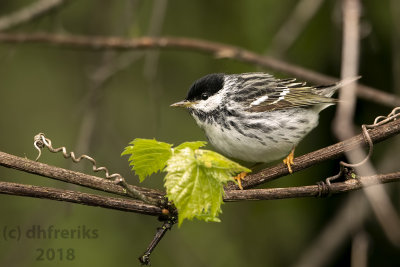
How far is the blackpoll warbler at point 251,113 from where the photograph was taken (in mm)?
3955

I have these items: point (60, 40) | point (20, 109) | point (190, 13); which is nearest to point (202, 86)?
point (60, 40)

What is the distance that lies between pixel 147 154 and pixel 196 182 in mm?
279

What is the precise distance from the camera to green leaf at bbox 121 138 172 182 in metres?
2.25

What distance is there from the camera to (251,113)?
4043 millimetres

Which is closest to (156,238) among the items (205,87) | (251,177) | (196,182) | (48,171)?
(196,182)

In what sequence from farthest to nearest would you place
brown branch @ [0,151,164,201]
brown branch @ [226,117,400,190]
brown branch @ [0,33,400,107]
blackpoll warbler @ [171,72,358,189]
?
brown branch @ [0,33,400,107] → blackpoll warbler @ [171,72,358,189] → brown branch @ [226,117,400,190] → brown branch @ [0,151,164,201]

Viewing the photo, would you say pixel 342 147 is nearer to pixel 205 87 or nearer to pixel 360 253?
pixel 360 253

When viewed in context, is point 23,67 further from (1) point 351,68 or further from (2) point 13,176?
(1) point 351,68

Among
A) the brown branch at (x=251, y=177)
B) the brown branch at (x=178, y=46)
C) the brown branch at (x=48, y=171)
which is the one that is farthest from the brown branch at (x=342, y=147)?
the brown branch at (x=178, y=46)

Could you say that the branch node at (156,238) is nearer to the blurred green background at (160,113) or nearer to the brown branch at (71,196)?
the brown branch at (71,196)

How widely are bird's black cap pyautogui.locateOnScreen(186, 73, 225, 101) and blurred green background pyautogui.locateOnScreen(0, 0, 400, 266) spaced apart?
0.96 ft

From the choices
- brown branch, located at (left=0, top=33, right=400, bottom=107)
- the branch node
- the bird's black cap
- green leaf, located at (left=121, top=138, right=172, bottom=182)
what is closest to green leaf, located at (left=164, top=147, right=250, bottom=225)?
green leaf, located at (left=121, top=138, right=172, bottom=182)

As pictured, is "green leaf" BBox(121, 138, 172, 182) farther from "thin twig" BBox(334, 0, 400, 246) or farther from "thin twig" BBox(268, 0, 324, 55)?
"thin twig" BBox(268, 0, 324, 55)

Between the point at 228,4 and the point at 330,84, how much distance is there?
188 cm
